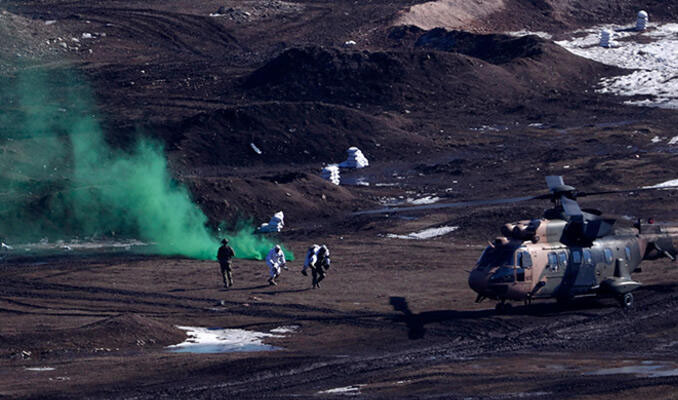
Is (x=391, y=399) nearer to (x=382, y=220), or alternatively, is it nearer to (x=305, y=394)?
(x=305, y=394)

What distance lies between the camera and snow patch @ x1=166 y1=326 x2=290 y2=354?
28672 millimetres

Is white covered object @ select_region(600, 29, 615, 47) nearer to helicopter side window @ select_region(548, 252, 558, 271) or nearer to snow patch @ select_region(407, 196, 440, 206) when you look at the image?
snow patch @ select_region(407, 196, 440, 206)

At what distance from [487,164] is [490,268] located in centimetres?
3078

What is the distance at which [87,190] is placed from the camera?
48.4 m

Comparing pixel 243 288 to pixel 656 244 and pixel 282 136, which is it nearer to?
pixel 656 244

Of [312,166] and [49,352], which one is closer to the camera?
[49,352]

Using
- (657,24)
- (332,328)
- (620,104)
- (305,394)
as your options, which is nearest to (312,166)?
(620,104)

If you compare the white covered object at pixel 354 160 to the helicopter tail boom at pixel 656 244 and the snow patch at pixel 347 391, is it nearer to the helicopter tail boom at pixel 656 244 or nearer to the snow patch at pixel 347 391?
the helicopter tail boom at pixel 656 244

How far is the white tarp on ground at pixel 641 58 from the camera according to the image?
247 feet

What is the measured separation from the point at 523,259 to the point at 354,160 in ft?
101

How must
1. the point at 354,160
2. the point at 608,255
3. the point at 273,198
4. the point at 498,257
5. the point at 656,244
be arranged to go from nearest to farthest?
1. the point at 498,257
2. the point at 608,255
3. the point at 656,244
4. the point at 273,198
5. the point at 354,160

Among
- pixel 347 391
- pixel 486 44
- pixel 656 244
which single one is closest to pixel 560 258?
pixel 656 244

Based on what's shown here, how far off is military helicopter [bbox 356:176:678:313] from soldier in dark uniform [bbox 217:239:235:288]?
9.34 m

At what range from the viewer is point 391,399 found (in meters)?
22.5
